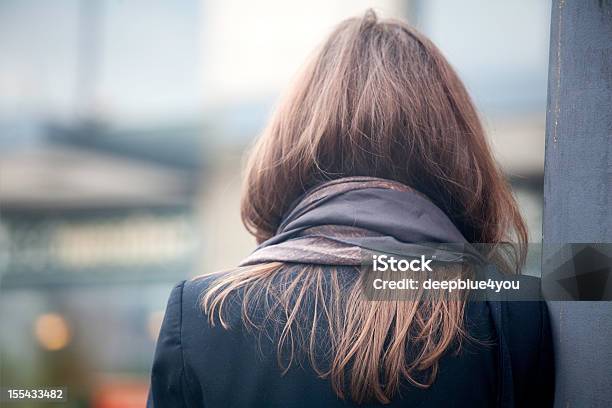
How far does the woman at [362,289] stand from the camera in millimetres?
1661

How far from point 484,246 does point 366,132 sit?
35cm

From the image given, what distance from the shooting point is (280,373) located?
1.69 m

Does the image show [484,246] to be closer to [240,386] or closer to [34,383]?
[240,386]

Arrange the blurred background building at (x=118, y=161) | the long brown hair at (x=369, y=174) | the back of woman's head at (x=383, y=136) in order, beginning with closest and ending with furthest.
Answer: the long brown hair at (x=369, y=174) → the back of woman's head at (x=383, y=136) → the blurred background building at (x=118, y=161)

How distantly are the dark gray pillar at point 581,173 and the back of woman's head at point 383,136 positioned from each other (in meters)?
0.18

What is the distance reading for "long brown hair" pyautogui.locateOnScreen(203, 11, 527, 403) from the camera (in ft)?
5.42

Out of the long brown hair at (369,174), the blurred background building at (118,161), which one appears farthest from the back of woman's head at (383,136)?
the blurred background building at (118,161)

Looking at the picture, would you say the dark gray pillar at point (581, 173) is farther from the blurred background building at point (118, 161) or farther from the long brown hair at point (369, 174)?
the blurred background building at point (118, 161)

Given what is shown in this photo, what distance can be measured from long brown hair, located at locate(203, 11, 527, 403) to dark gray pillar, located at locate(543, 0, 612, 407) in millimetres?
195

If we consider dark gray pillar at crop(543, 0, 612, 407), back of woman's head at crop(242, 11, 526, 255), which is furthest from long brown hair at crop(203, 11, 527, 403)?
dark gray pillar at crop(543, 0, 612, 407)

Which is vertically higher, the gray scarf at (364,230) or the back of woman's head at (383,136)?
the back of woman's head at (383,136)

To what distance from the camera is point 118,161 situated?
8.80 m

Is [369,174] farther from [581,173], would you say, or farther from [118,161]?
[118,161]

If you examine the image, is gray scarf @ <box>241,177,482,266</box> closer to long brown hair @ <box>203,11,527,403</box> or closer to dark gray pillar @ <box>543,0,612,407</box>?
long brown hair @ <box>203,11,527,403</box>
